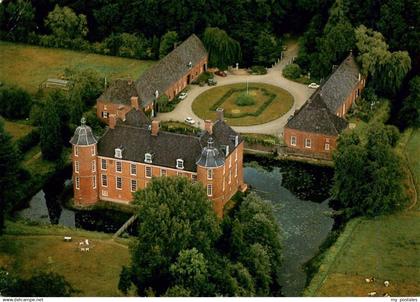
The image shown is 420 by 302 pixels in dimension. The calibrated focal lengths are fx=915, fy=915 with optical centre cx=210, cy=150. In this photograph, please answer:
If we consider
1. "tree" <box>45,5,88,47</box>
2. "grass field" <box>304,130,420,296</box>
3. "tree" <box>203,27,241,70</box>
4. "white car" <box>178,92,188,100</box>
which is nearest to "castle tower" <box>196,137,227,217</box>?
"grass field" <box>304,130,420,296</box>

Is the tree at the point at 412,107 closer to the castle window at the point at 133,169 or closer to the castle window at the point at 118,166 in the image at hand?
the castle window at the point at 133,169

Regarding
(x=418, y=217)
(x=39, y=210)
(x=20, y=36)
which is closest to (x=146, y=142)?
(x=39, y=210)

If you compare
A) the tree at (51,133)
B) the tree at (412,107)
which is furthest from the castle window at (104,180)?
the tree at (412,107)

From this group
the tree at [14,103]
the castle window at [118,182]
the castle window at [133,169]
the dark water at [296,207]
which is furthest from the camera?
the tree at [14,103]

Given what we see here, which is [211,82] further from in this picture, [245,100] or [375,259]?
[375,259]

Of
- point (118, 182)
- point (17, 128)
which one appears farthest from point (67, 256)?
point (17, 128)

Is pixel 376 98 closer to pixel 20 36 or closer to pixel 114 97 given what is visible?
pixel 114 97
